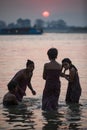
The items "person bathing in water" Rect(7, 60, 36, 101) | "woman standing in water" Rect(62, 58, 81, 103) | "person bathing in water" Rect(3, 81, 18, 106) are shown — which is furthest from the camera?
"person bathing in water" Rect(7, 60, 36, 101)

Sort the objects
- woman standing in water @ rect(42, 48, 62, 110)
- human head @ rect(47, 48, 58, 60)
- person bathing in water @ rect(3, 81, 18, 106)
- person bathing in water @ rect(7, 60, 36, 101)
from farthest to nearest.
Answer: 1. person bathing in water @ rect(7, 60, 36, 101)
2. person bathing in water @ rect(3, 81, 18, 106)
3. woman standing in water @ rect(42, 48, 62, 110)
4. human head @ rect(47, 48, 58, 60)

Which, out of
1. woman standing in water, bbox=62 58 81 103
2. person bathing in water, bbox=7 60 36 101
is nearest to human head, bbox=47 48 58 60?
woman standing in water, bbox=62 58 81 103

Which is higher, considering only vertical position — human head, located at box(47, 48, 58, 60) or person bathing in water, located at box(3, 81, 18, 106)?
human head, located at box(47, 48, 58, 60)

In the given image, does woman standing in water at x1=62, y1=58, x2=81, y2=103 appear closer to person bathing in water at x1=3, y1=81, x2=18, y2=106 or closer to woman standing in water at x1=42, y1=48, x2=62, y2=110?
woman standing in water at x1=42, y1=48, x2=62, y2=110

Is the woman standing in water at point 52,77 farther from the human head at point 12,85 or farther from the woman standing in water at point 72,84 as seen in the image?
the human head at point 12,85

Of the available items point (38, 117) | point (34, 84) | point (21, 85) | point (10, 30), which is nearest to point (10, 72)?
point (34, 84)

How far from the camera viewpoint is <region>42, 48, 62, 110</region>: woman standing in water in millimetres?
15500

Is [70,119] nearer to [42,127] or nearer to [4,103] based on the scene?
[42,127]

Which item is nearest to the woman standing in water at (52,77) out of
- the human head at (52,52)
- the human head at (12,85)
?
the human head at (52,52)

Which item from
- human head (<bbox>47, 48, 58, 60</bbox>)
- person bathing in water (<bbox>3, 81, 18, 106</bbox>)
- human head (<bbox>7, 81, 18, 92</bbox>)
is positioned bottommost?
person bathing in water (<bbox>3, 81, 18, 106</bbox>)

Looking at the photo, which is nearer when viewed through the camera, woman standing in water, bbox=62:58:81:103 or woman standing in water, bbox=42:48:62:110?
woman standing in water, bbox=42:48:62:110

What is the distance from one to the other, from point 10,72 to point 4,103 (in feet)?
50.7

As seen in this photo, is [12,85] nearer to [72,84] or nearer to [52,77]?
[72,84]

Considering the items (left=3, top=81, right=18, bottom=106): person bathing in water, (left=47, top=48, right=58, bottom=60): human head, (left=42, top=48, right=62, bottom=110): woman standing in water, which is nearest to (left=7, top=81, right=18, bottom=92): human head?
(left=3, top=81, right=18, bottom=106): person bathing in water
